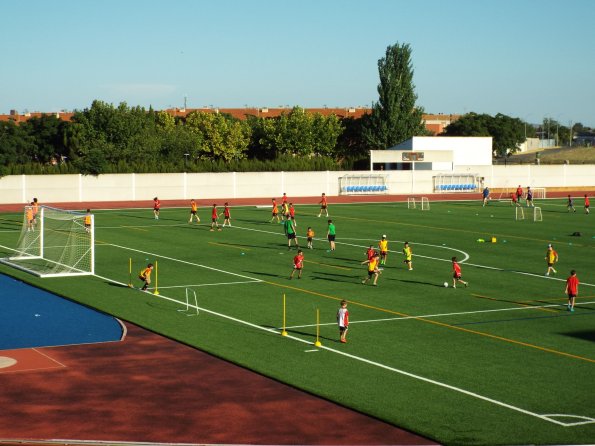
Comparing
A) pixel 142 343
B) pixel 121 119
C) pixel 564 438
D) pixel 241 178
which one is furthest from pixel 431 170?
pixel 564 438

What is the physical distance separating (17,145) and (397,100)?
56.5 metres

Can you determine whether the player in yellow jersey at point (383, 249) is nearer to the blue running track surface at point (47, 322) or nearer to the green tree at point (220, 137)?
the blue running track surface at point (47, 322)

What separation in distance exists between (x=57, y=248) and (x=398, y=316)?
960 inches

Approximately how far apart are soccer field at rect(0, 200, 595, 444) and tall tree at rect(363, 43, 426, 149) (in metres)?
67.7

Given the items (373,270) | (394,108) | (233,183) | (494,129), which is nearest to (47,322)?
(373,270)

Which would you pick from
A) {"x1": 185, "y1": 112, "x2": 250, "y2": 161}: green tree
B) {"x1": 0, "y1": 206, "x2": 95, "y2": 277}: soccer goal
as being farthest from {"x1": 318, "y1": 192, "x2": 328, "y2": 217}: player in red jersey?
{"x1": 185, "y1": 112, "x2": 250, "y2": 161}: green tree

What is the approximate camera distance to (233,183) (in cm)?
9562

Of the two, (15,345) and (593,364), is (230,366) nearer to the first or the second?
(15,345)

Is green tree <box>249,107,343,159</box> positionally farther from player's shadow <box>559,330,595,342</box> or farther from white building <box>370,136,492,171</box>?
player's shadow <box>559,330,595,342</box>

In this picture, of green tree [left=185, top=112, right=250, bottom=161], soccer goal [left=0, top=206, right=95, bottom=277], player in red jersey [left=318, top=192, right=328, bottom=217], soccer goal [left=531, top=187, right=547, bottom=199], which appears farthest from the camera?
green tree [left=185, top=112, right=250, bottom=161]

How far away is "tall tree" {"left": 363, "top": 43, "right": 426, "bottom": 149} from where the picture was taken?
126 m

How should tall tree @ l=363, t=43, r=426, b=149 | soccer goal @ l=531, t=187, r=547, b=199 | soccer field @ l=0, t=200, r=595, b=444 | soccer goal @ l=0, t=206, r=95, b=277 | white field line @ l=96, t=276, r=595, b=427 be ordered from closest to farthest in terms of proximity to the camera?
1. white field line @ l=96, t=276, r=595, b=427
2. soccer field @ l=0, t=200, r=595, b=444
3. soccer goal @ l=0, t=206, r=95, b=277
4. soccer goal @ l=531, t=187, r=547, b=199
5. tall tree @ l=363, t=43, r=426, b=149

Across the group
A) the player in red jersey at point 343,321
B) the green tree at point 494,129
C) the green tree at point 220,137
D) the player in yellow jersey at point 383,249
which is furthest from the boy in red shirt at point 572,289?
the green tree at point 494,129

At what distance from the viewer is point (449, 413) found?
20.0m
